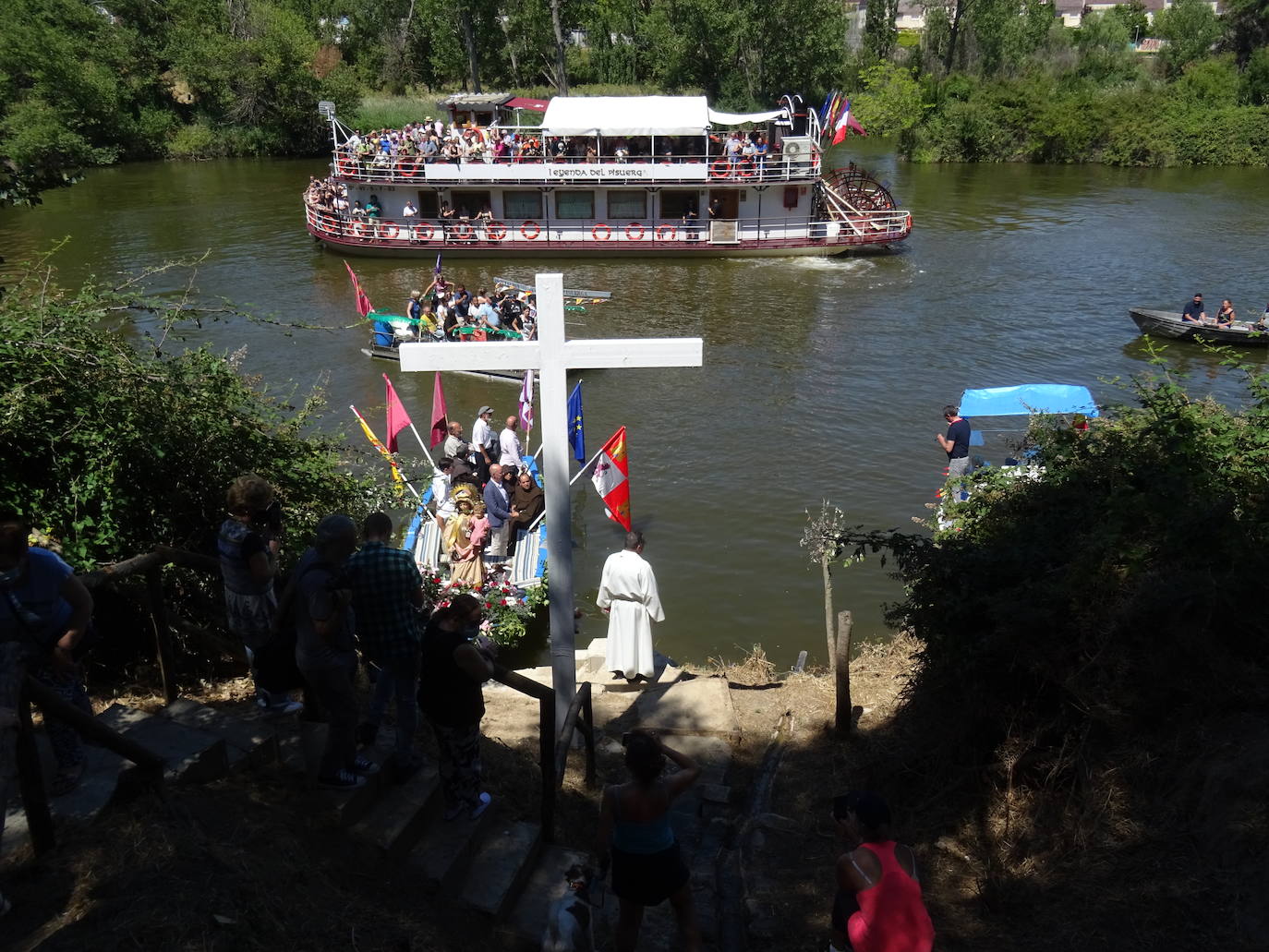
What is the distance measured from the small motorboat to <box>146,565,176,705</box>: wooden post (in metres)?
21.1

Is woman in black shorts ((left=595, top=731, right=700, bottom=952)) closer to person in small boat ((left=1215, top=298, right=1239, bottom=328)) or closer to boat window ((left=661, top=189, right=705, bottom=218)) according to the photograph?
person in small boat ((left=1215, top=298, right=1239, bottom=328))

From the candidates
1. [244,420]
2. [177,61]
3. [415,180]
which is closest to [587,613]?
[244,420]

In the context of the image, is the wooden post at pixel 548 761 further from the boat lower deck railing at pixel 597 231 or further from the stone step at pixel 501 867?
the boat lower deck railing at pixel 597 231

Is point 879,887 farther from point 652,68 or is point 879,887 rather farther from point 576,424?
point 652,68

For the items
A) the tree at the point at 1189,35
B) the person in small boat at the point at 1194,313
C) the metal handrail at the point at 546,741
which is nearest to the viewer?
the metal handrail at the point at 546,741

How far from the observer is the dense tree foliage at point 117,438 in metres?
6.21

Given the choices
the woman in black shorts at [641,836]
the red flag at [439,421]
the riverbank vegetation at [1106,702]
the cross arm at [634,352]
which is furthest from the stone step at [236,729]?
the red flag at [439,421]

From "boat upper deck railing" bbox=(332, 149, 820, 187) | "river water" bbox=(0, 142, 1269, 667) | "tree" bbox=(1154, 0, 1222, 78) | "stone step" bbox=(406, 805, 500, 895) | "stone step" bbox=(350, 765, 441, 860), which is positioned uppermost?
"tree" bbox=(1154, 0, 1222, 78)

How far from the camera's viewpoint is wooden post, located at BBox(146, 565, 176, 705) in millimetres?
5199

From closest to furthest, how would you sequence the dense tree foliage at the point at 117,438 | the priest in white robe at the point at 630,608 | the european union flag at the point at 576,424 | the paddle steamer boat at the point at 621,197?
the dense tree foliage at the point at 117,438 < the priest in white robe at the point at 630,608 < the european union flag at the point at 576,424 < the paddle steamer boat at the point at 621,197

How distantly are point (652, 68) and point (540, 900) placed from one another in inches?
2483

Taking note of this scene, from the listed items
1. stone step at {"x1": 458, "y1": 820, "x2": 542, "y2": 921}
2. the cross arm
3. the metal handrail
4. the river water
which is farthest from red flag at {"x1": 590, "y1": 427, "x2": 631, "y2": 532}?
stone step at {"x1": 458, "y1": 820, "x2": 542, "y2": 921}

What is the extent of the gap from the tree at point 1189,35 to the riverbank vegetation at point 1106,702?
58.6 metres

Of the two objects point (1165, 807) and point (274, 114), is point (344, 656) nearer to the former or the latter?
point (1165, 807)
